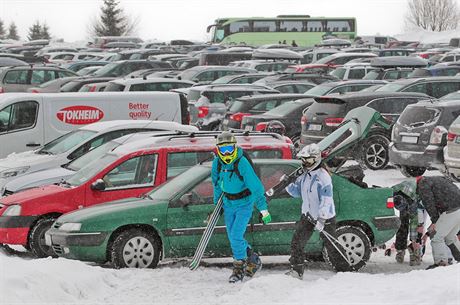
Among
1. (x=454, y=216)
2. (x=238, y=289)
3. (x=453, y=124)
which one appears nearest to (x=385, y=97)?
(x=453, y=124)

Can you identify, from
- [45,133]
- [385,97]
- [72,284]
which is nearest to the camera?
[72,284]

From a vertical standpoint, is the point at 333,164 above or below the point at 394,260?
above

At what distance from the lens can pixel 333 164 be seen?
41.2ft

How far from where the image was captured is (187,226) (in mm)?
10883

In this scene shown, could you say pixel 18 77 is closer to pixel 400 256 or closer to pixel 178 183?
pixel 178 183

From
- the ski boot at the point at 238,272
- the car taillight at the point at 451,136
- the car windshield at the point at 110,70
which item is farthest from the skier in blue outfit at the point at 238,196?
the car windshield at the point at 110,70

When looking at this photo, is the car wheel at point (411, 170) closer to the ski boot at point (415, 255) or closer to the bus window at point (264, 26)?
the ski boot at point (415, 255)

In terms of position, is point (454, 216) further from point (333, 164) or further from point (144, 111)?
point (144, 111)

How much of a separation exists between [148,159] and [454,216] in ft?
13.1

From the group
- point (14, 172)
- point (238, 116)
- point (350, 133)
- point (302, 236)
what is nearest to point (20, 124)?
point (14, 172)

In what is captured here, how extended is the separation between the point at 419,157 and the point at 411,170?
0.80m

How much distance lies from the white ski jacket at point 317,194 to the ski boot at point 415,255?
155 centimetres

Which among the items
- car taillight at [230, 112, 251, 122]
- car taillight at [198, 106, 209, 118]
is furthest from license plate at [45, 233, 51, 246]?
car taillight at [198, 106, 209, 118]

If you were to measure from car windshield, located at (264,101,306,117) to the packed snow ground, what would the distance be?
10.4m
